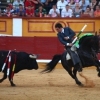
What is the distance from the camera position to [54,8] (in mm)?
15719

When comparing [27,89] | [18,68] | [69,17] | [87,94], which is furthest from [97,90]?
[69,17]

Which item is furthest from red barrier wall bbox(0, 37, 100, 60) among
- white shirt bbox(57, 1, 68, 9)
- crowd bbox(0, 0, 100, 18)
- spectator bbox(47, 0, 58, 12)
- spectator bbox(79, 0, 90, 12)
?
spectator bbox(47, 0, 58, 12)

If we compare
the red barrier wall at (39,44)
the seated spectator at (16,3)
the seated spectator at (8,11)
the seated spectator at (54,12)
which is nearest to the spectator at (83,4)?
the seated spectator at (54,12)

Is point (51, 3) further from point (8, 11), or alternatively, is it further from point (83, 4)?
point (8, 11)

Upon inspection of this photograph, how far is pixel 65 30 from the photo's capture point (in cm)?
973

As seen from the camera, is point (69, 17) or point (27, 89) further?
point (69, 17)

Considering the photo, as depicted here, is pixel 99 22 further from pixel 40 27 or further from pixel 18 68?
pixel 18 68

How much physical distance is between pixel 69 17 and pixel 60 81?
553 cm

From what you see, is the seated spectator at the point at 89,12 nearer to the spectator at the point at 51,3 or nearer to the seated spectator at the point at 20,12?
the spectator at the point at 51,3

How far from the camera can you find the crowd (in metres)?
15.8

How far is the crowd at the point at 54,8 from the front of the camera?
15766mm

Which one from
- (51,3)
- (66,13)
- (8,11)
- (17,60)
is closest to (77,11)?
(66,13)

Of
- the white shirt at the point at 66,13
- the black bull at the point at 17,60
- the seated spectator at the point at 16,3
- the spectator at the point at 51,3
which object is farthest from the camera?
the spectator at the point at 51,3

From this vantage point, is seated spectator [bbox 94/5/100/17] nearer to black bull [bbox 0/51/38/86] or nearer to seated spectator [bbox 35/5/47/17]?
seated spectator [bbox 35/5/47/17]
